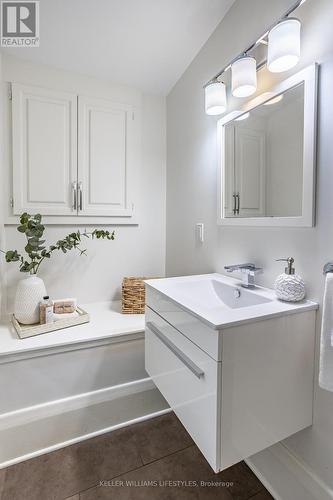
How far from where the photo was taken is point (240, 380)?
0.87m

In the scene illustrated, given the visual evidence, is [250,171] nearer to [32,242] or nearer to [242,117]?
[242,117]

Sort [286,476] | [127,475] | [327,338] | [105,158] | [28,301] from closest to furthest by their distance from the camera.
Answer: [327,338] < [286,476] < [127,475] < [28,301] < [105,158]

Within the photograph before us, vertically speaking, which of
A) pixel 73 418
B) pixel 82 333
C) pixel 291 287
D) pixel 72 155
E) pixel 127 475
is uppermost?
pixel 72 155

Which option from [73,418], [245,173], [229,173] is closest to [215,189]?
[229,173]

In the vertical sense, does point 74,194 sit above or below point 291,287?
above

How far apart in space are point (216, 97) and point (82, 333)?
151 cm

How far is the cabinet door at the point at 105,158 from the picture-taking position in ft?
6.28

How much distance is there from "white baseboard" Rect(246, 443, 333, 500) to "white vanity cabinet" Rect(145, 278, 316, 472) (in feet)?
0.71

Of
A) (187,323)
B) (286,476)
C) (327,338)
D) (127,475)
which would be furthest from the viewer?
(127,475)

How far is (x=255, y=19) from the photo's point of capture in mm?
1266

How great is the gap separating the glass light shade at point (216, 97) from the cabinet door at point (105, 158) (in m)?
0.80

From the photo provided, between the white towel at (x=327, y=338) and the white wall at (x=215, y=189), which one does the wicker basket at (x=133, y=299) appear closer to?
the white wall at (x=215, y=189)

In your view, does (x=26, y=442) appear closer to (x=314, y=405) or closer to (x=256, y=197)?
(x=314, y=405)

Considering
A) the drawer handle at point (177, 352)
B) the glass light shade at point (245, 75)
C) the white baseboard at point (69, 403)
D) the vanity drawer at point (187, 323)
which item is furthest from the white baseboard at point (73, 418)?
the glass light shade at point (245, 75)
